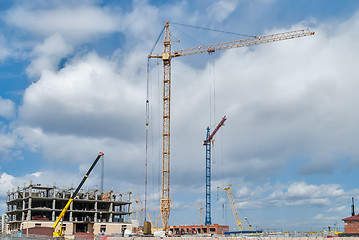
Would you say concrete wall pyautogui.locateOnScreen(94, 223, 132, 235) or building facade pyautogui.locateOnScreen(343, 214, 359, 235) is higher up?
building facade pyautogui.locateOnScreen(343, 214, 359, 235)

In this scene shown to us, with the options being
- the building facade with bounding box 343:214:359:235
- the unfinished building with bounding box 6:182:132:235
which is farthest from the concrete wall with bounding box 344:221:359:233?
the unfinished building with bounding box 6:182:132:235

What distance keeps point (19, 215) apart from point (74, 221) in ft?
92.2

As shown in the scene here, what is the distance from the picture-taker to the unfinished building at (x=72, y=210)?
476 feet

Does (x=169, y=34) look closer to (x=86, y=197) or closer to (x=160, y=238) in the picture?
(x=86, y=197)

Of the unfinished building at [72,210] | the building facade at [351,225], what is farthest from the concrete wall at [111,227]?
the building facade at [351,225]

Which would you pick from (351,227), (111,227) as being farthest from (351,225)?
(111,227)

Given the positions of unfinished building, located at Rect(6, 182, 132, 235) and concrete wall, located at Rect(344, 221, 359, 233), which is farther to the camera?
unfinished building, located at Rect(6, 182, 132, 235)

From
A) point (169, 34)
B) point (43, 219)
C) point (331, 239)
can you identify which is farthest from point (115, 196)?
point (331, 239)

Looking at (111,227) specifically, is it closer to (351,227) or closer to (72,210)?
(72,210)

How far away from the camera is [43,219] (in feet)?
469

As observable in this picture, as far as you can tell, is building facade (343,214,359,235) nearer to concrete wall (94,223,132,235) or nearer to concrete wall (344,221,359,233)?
concrete wall (344,221,359,233)

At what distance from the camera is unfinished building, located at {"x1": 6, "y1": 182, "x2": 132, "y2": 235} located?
145125 millimetres

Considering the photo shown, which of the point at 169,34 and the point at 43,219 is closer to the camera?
the point at 43,219

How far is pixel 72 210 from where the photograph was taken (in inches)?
5802
